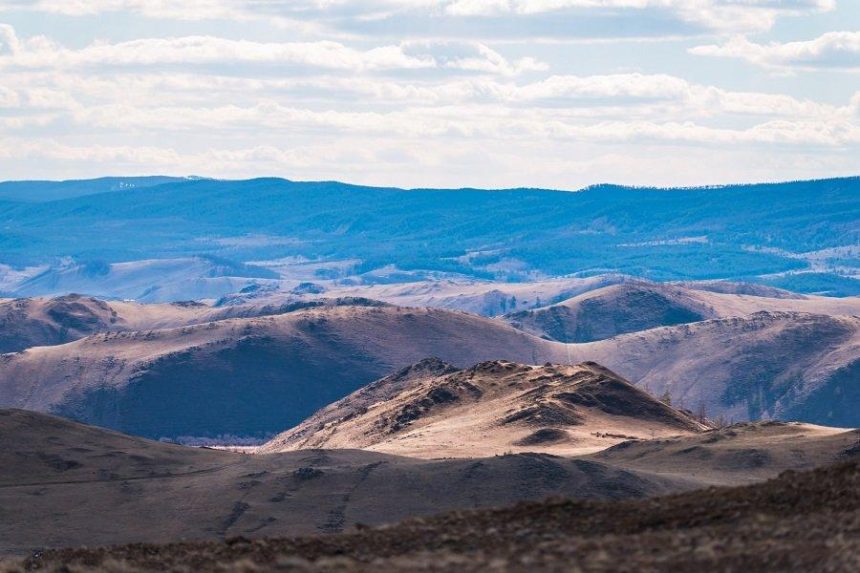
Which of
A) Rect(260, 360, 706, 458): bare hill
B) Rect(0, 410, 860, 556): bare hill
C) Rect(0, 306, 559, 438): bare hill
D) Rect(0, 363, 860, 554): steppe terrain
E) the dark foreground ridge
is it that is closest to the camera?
the dark foreground ridge

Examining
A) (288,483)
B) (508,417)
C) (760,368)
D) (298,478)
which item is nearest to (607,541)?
(288,483)

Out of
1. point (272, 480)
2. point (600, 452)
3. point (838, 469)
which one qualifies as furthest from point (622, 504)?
point (600, 452)

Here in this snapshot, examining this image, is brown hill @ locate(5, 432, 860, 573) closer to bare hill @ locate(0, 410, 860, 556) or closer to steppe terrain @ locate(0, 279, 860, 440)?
bare hill @ locate(0, 410, 860, 556)

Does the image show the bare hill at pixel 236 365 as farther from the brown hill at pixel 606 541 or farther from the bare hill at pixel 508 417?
the brown hill at pixel 606 541

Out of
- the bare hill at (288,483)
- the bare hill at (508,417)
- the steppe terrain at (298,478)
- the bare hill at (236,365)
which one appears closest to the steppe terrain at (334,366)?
the bare hill at (236,365)

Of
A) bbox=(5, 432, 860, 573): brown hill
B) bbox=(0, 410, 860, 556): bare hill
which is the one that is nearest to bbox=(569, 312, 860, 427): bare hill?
bbox=(0, 410, 860, 556): bare hill

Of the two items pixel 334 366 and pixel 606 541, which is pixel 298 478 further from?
pixel 334 366

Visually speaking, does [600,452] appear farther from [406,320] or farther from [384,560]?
[406,320]
